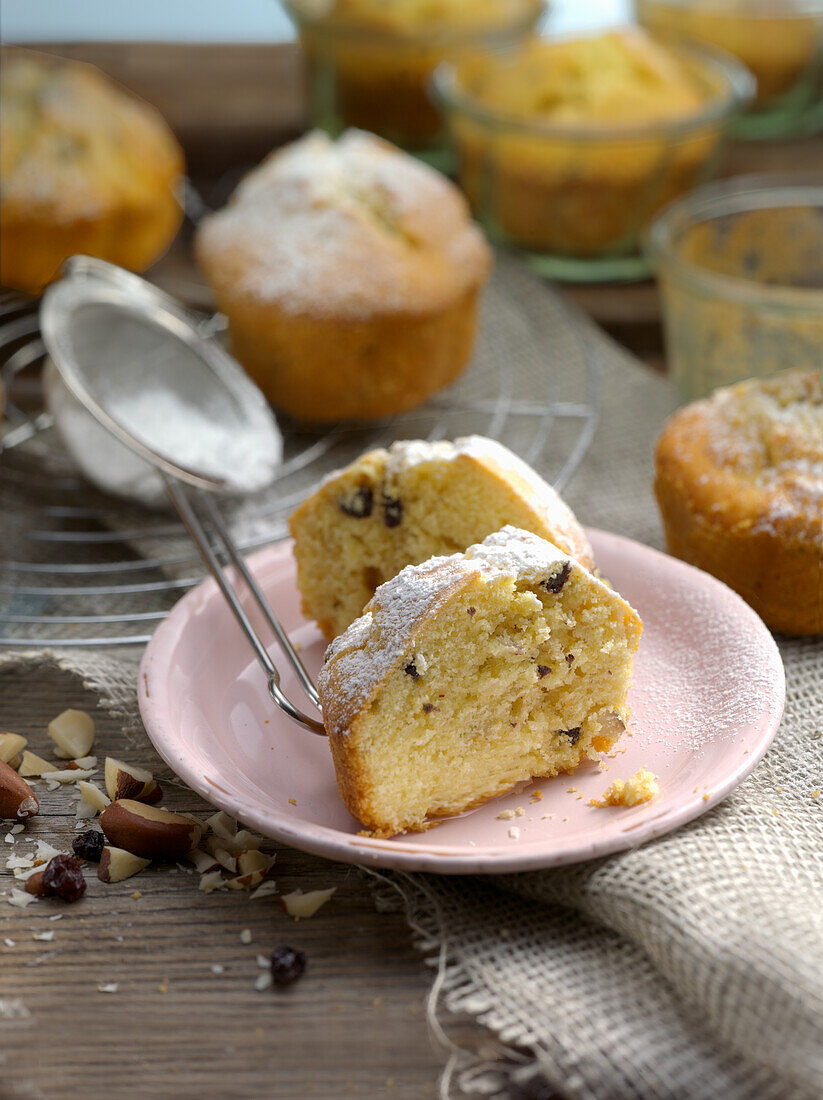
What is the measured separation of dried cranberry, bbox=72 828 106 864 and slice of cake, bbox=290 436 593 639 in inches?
20.2

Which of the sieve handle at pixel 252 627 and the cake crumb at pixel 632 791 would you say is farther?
the sieve handle at pixel 252 627

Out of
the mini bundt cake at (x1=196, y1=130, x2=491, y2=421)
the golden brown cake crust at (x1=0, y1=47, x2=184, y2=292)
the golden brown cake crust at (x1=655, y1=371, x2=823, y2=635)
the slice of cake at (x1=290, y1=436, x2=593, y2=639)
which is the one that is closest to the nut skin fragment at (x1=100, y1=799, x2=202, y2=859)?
the slice of cake at (x1=290, y1=436, x2=593, y2=639)

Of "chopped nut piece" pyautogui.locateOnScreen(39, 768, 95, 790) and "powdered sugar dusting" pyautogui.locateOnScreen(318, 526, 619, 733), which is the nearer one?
"powdered sugar dusting" pyautogui.locateOnScreen(318, 526, 619, 733)

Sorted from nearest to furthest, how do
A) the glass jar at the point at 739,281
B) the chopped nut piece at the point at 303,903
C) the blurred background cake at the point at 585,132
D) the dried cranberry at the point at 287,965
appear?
the dried cranberry at the point at 287,965
the chopped nut piece at the point at 303,903
the glass jar at the point at 739,281
the blurred background cake at the point at 585,132

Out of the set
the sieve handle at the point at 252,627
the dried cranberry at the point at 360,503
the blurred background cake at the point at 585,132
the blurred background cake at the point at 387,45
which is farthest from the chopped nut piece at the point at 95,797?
the blurred background cake at the point at 387,45

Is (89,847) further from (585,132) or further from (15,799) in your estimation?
(585,132)

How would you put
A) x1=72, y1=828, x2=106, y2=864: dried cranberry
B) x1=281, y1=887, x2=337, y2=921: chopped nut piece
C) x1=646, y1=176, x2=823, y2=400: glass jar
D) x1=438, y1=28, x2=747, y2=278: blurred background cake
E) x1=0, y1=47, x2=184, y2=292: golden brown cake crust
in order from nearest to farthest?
x1=281, y1=887, x2=337, y2=921: chopped nut piece
x1=72, y1=828, x2=106, y2=864: dried cranberry
x1=646, y1=176, x2=823, y2=400: glass jar
x1=0, y1=47, x2=184, y2=292: golden brown cake crust
x1=438, y1=28, x2=747, y2=278: blurred background cake

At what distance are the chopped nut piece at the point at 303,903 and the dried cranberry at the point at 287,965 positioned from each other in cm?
8

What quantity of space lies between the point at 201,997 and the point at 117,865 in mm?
251

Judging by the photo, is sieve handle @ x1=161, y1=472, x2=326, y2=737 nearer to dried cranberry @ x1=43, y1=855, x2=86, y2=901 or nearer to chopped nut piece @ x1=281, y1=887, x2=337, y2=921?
chopped nut piece @ x1=281, y1=887, x2=337, y2=921

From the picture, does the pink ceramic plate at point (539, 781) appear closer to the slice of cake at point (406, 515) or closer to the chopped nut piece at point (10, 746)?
the slice of cake at point (406, 515)

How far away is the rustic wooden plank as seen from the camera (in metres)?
1.41

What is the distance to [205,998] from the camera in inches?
59.3

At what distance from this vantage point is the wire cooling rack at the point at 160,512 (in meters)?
2.38
